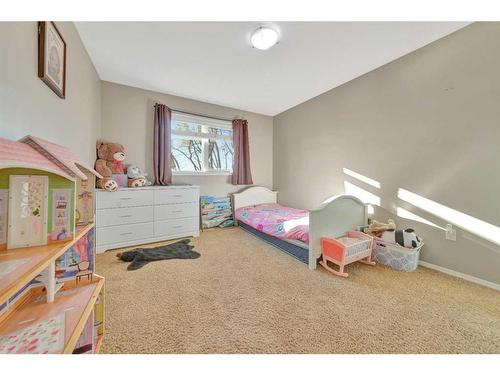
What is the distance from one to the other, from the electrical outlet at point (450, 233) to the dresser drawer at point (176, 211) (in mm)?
3010

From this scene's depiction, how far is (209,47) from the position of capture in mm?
1969

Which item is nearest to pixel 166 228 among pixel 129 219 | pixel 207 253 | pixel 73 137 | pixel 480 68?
pixel 129 219

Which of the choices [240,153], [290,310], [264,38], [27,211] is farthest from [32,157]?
[240,153]

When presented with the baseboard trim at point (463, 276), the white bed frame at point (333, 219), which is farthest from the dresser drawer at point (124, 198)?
the baseboard trim at point (463, 276)

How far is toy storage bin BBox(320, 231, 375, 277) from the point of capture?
5.97ft

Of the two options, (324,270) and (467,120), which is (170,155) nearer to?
(324,270)

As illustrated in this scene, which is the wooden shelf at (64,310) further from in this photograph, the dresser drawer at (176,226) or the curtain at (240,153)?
the curtain at (240,153)

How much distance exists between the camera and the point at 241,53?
2.07m

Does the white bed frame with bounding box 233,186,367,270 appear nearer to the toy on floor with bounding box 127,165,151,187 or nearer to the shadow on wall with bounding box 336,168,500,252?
the shadow on wall with bounding box 336,168,500,252

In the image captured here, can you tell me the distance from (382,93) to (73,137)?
3.34m

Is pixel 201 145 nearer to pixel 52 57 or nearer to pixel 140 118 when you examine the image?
pixel 140 118

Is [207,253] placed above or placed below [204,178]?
below
